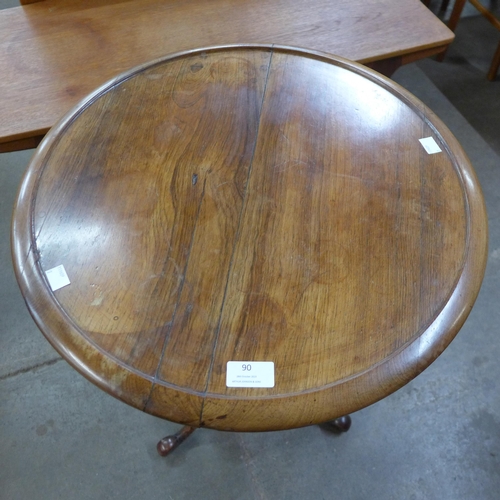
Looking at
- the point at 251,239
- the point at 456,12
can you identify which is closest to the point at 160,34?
the point at 251,239

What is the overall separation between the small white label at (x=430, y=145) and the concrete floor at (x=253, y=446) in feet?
2.58

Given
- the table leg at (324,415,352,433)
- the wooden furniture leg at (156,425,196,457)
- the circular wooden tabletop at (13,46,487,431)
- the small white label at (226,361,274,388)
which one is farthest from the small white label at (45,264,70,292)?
the table leg at (324,415,352,433)

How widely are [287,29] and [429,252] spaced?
2.87ft

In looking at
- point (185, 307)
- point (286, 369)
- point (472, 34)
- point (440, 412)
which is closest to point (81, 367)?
point (185, 307)

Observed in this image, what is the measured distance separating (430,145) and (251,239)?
0.42 metres

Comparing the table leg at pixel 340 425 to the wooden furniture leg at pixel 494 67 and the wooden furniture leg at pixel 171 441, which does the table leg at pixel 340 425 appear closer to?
Answer: the wooden furniture leg at pixel 171 441

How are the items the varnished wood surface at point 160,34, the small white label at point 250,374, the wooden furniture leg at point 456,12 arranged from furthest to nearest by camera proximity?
1. the wooden furniture leg at point 456,12
2. the varnished wood surface at point 160,34
3. the small white label at point 250,374

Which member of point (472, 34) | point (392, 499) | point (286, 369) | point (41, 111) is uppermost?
point (41, 111)

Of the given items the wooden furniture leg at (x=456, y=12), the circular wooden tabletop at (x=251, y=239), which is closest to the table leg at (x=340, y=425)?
the circular wooden tabletop at (x=251, y=239)

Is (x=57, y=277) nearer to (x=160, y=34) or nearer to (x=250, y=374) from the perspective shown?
(x=250, y=374)

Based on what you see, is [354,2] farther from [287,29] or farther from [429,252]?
[429,252]

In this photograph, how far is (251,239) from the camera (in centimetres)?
82

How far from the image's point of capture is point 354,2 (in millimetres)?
1419

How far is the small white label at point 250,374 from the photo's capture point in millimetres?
676
